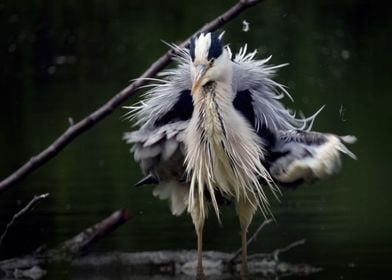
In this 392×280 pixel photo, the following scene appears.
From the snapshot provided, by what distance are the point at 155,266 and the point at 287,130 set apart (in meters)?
1.23

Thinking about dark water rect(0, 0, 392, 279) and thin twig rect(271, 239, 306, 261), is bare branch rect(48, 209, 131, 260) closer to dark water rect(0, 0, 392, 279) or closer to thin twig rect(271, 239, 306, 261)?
dark water rect(0, 0, 392, 279)

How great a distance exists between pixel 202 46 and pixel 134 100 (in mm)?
7965

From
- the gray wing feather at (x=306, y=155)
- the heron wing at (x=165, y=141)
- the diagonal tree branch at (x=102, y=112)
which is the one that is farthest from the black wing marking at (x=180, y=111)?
the gray wing feather at (x=306, y=155)

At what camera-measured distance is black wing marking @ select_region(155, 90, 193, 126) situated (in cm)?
729

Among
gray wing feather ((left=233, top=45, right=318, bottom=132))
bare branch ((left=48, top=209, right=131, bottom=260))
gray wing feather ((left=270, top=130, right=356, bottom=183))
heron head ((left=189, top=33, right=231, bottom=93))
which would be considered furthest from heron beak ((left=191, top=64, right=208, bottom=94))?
bare branch ((left=48, top=209, right=131, bottom=260))

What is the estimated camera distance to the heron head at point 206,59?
21.6 feet

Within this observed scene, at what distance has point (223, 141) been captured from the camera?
6.98 meters

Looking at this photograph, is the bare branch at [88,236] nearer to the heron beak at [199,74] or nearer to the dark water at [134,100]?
the dark water at [134,100]

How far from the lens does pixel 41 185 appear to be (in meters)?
10.7

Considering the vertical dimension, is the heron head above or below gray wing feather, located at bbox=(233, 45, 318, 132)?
above

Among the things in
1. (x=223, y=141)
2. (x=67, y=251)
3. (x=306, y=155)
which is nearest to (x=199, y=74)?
(x=223, y=141)

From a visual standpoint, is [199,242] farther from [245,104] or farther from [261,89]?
[261,89]

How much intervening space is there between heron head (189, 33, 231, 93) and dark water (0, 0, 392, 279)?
5.39 ft

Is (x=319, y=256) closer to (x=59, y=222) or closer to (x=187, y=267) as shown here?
(x=187, y=267)
